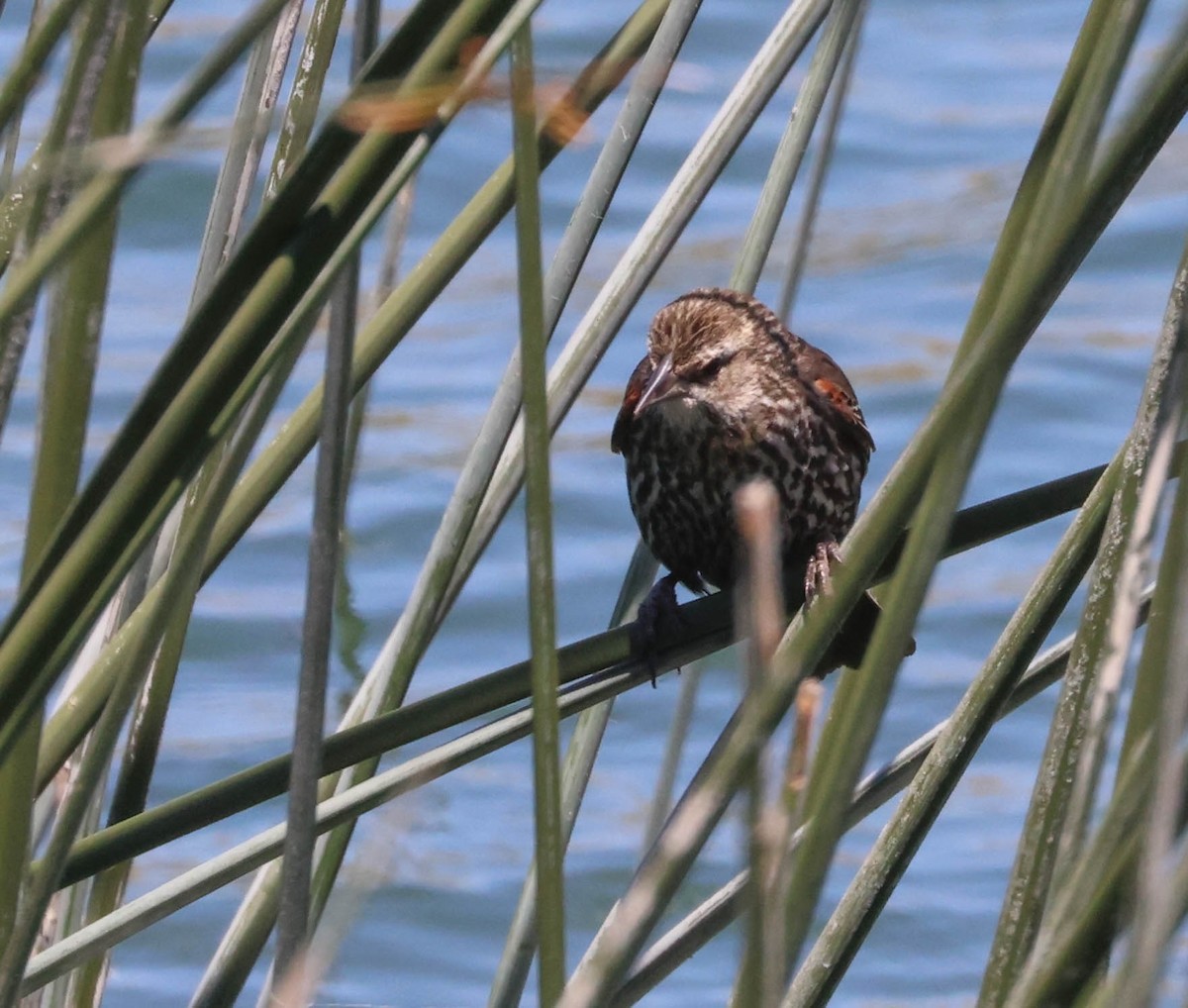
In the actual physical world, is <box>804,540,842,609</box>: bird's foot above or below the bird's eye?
below

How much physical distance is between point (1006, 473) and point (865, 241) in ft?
4.58

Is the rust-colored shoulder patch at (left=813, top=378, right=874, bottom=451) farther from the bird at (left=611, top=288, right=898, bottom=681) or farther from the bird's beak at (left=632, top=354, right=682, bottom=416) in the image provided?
the bird's beak at (left=632, top=354, right=682, bottom=416)

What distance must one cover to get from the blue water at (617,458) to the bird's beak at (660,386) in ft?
3.65

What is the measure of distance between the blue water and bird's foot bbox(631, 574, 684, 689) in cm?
119

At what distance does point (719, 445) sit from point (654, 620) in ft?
1.95

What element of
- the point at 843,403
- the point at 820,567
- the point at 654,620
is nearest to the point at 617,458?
the point at 843,403

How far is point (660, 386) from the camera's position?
2.93m

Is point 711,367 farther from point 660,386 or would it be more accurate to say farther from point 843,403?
point 843,403

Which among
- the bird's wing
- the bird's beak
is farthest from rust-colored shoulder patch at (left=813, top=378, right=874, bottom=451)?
the bird's beak

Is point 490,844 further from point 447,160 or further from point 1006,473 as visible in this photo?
point 447,160

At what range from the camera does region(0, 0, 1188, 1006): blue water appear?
4605mm

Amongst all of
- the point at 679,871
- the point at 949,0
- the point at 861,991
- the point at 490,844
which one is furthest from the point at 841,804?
the point at 949,0

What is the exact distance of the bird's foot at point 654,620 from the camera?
1964 mm

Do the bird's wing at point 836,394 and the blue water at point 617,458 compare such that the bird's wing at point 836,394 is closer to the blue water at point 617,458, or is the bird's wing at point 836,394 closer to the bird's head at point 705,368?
the bird's head at point 705,368
